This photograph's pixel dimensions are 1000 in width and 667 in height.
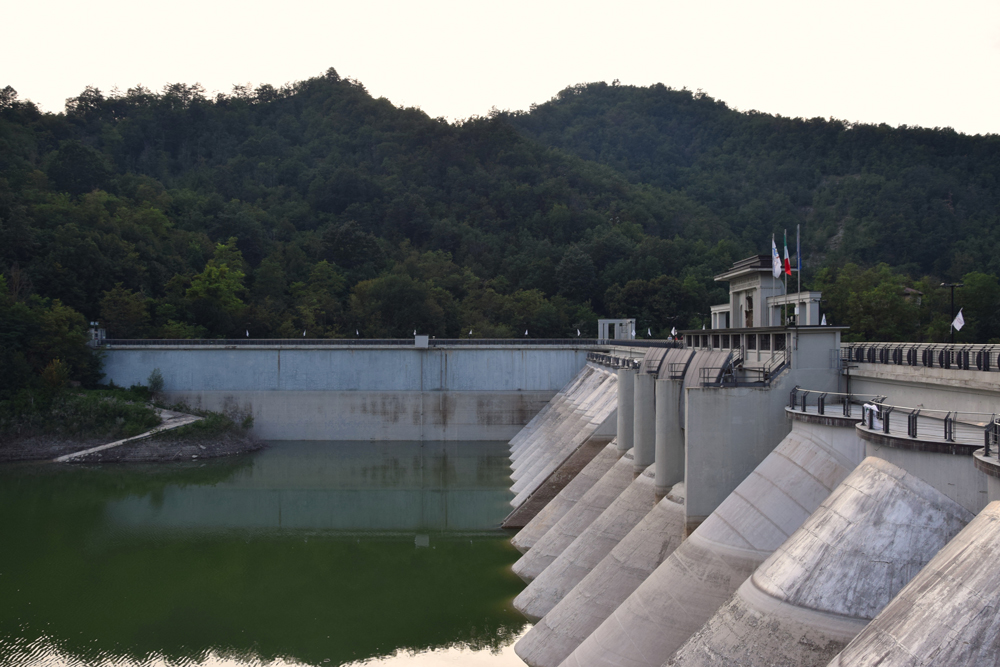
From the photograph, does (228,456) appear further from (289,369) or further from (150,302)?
(150,302)

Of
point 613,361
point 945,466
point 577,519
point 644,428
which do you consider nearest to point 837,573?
point 945,466

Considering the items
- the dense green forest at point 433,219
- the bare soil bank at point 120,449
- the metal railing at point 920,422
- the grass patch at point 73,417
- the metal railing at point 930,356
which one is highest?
the dense green forest at point 433,219

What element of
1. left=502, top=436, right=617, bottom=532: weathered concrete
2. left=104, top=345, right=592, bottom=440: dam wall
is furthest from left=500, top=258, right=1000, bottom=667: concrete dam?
left=104, top=345, right=592, bottom=440: dam wall

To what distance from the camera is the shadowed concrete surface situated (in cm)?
2241

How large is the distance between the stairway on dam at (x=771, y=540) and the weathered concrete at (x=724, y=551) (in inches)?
0.9

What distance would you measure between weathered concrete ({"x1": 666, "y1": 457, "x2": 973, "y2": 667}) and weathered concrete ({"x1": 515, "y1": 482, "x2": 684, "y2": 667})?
176 inches

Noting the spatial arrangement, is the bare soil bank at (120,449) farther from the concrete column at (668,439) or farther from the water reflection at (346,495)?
the concrete column at (668,439)

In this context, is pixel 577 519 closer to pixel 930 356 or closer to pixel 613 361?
pixel 930 356

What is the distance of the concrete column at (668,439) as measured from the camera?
17.4m

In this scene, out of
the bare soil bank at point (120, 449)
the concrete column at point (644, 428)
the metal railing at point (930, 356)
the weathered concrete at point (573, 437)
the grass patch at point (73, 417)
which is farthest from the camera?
the grass patch at point (73, 417)

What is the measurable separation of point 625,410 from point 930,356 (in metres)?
9.34

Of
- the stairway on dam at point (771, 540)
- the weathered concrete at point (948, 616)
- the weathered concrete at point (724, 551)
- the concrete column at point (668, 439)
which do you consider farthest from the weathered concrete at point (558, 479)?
the weathered concrete at point (948, 616)

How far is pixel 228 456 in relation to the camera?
43562mm

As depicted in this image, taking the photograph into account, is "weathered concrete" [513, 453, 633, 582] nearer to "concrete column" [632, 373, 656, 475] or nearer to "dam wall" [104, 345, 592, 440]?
"concrete column" [632, 373, 656, 475]
